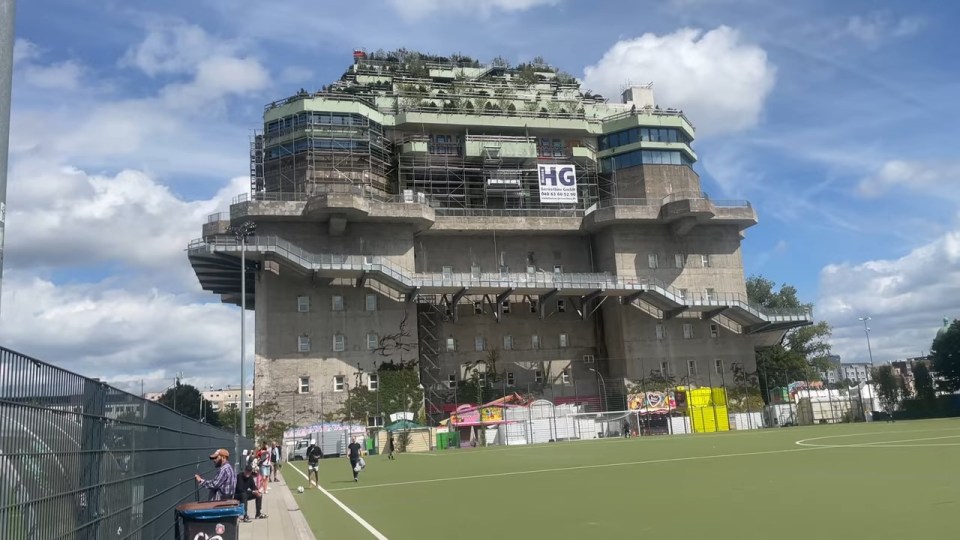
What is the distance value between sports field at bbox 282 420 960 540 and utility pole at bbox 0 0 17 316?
1057 cm

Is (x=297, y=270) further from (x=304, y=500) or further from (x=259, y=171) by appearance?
(x=304, y=500)

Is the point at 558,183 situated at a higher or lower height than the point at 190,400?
higher

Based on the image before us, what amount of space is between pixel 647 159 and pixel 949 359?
38649 millimetres

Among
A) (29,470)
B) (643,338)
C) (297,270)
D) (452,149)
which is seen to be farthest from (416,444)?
(29,470)

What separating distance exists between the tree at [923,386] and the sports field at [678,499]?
43.5 metres

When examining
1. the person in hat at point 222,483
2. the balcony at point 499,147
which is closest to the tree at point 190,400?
the balcony at point 499,147

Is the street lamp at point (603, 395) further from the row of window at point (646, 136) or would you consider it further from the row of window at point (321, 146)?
the row of window at point (321, 146)

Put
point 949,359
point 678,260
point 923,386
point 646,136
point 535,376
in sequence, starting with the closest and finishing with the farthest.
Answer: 1. point 923,386
2. point 535,376
3. point 678,260
4. point 949,359
5. point 646,136

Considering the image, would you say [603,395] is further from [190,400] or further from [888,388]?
[190,400]

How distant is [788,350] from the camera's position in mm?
103250

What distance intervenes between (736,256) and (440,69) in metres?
41.7

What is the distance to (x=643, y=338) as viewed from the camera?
76.5 meters

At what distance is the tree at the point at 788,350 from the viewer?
94938 millimetres

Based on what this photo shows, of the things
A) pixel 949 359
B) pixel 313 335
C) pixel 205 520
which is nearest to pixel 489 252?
pixel 313 335
